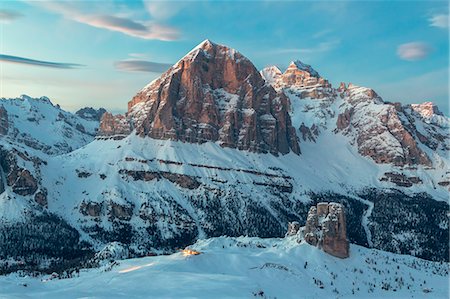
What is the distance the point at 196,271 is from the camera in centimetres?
12725

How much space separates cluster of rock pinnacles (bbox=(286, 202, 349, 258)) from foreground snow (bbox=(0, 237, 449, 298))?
3529 mm

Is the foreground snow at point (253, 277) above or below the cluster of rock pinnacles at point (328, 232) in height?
below

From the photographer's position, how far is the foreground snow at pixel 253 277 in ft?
358

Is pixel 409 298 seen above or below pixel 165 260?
below

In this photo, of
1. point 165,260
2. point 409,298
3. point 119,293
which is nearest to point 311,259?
point 409,298

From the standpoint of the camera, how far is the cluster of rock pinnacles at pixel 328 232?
536 ft

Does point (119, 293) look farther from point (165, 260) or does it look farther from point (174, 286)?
point (165, 260)

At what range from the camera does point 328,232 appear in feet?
539

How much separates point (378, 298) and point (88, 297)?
66654mm

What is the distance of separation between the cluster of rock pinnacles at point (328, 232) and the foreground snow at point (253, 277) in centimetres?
353

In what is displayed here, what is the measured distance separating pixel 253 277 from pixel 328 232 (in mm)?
45459

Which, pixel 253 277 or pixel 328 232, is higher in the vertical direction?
pixel 328 232

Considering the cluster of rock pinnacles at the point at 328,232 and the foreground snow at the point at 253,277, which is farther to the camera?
the cluster of rock pinnacles at the point at 328,232

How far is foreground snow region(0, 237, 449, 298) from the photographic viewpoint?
109m
